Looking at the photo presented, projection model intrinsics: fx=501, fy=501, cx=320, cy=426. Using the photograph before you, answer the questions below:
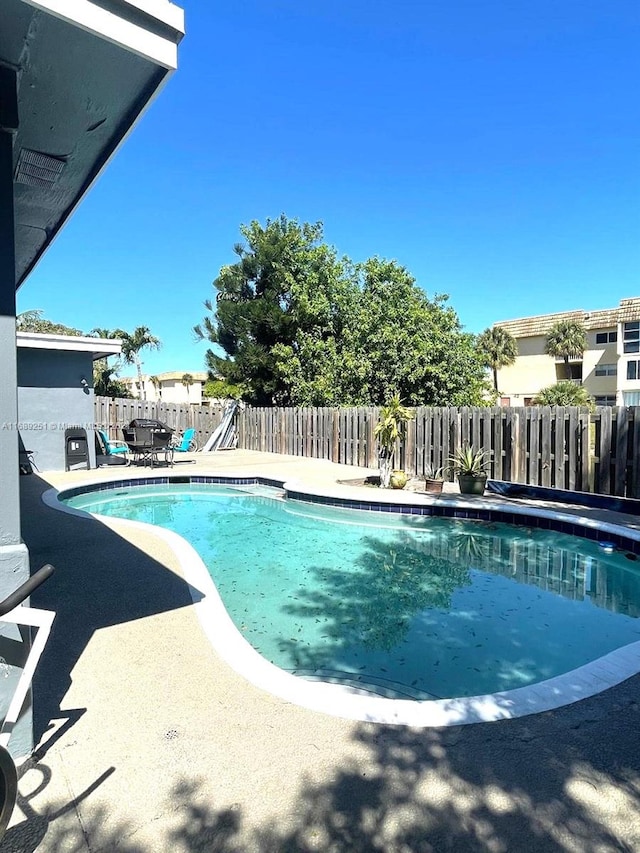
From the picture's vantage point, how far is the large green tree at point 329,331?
2016 centimetres

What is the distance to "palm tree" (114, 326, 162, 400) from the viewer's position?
3872cm

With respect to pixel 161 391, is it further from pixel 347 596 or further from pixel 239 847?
pixel 239 847

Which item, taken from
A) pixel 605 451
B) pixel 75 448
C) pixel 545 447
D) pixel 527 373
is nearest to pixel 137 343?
pixel 75 448

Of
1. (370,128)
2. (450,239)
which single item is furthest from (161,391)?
(370,128)

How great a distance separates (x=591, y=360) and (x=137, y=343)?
109ft

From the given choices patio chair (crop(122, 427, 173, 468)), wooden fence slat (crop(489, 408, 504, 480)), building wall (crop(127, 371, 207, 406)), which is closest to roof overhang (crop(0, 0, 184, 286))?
wooden fence slat (crop(489, 408, 504, 480))

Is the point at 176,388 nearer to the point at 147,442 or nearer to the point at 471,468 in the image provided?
the point at 147,442

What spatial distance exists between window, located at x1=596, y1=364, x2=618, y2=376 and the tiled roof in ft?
8.47

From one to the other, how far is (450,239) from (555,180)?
20.6 ft

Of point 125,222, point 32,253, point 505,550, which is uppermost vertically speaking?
point 125,222

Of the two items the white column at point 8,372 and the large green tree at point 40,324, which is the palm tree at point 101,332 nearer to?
the large green tree at point 40,324

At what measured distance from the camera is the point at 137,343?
129 feet

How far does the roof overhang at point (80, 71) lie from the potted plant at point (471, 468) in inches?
321

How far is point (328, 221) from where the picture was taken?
24266 mm
